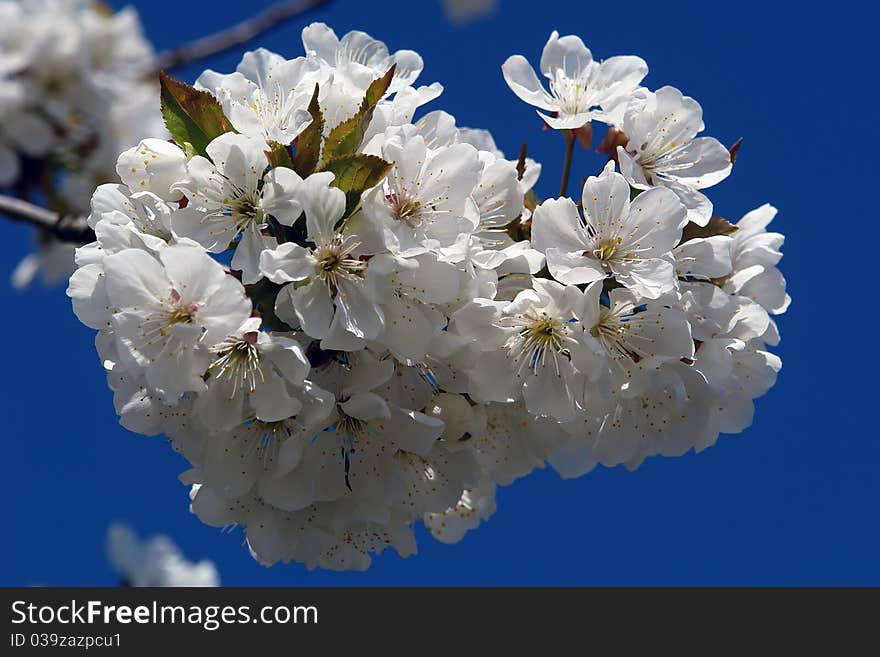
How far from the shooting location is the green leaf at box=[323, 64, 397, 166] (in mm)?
2539

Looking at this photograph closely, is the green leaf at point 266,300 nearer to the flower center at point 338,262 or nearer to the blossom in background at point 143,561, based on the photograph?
the flower center at point 338,262

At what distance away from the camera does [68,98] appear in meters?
6.01

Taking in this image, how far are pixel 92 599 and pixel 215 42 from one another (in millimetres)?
2734

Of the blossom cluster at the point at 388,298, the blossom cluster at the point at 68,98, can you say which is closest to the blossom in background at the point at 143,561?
the blossom cluster at the point at 68,98

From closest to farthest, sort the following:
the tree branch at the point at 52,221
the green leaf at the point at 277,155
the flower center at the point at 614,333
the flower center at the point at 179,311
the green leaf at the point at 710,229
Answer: the flower center at the point at 179,311 → the green leaf at the point at 277,155 → the flower center at the point at 614,333 → the green leaf at the point at 710,229 → the tree branch at the point at 52,221

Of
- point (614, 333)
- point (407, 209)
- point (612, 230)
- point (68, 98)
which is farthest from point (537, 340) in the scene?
point (68, 98)

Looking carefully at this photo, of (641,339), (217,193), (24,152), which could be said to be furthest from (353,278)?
(24,152)

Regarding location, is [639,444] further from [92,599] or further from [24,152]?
[24,152]

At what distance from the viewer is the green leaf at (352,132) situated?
2539 mm

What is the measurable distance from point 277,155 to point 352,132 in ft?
0.65

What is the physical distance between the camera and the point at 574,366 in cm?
263

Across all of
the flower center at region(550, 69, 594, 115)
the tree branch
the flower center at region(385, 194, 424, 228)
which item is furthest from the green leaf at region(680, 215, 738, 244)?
the tree branch

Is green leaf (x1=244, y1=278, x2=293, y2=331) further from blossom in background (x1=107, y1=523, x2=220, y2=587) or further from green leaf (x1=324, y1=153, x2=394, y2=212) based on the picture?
blossom in background (x1=107, y1=523, x2=220, y2=587)

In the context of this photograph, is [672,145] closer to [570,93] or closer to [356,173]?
[570,93]
